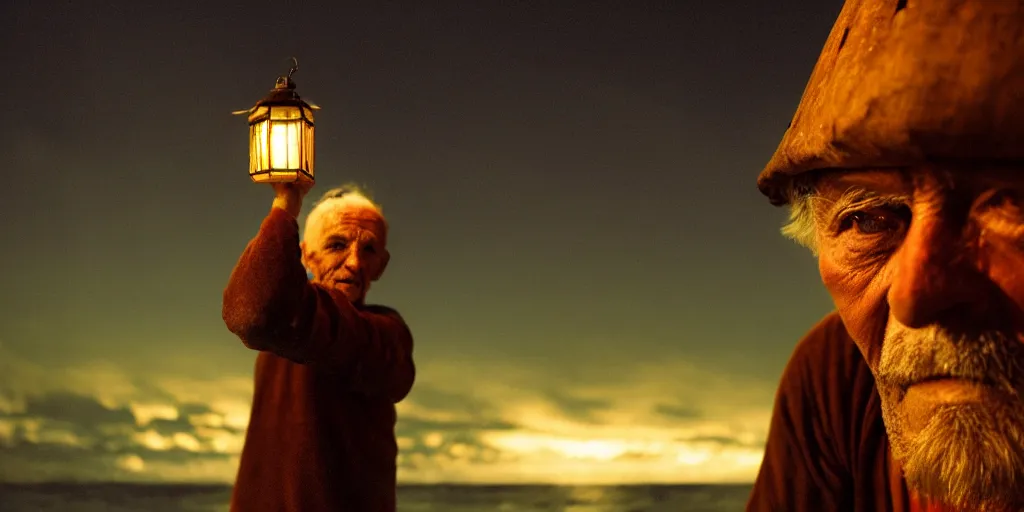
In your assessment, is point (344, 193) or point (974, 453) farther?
point (344, 193)

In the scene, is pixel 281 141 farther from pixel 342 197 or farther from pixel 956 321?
pixel 956 321

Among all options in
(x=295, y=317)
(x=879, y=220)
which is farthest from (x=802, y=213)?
(x=295, y=317)

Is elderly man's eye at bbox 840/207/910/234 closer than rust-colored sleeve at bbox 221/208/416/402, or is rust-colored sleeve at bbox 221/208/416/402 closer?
elderly man's eye at bbox 840/207/910/234

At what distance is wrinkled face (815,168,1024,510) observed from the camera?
898mm

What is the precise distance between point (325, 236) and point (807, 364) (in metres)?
1.31

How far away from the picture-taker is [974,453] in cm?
92

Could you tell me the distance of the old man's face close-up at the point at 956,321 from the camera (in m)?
0.90

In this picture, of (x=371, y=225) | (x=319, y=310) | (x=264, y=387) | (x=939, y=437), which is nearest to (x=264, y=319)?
(x=319, y=310)

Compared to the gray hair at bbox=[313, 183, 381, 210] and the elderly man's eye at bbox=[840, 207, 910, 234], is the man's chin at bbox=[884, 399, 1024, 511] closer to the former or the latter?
the elderly man's eye at bbox=[840, 207, 910, 234]

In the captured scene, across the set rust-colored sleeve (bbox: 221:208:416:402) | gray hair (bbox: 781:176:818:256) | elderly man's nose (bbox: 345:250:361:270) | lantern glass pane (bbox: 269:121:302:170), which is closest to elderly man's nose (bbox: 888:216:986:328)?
gray hair (bbox: 781:176:818:256)

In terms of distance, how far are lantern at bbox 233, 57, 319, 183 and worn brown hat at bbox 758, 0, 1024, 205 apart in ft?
3.84

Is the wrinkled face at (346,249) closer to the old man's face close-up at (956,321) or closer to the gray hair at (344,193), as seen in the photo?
the gray hair at (344,193)

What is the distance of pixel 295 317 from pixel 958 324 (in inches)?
48.1

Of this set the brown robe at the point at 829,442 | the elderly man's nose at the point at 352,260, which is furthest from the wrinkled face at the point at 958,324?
the elderly man's nose at the point at 352,260
